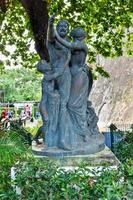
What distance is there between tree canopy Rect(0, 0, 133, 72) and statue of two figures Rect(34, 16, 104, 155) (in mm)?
7882

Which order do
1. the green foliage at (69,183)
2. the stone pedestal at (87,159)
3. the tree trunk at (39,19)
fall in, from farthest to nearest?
the tree trunk at (39,19) → the stone pedestal at (87,159) → the green foliage at (69,183)

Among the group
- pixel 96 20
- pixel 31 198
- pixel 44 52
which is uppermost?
pixel 96 20

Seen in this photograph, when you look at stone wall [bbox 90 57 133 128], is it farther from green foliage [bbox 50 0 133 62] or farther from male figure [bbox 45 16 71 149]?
male figure [bbox 45 16 71 149]

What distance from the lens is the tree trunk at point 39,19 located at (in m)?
12.3

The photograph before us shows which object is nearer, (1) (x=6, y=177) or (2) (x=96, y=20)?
(1) (x=6, y=177)

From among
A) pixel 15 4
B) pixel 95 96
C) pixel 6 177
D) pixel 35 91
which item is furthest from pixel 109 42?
pixel 35 91

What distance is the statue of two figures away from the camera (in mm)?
5992

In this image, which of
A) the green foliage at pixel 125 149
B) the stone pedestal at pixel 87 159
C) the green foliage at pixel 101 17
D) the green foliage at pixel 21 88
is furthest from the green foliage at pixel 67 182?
the green foliage at pixel 21 88

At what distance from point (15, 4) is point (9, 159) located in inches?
414

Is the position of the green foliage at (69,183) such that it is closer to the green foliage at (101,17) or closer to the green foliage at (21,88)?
the green foliage at (101,17)

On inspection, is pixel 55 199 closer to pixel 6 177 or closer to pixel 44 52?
pixel 6 177

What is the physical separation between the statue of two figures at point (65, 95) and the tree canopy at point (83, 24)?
7.88m

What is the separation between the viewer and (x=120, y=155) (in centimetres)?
805

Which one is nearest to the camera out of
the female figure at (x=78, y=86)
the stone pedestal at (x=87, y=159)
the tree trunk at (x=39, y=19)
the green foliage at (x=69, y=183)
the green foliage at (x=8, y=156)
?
the green foliage at (x=69, y=183)
